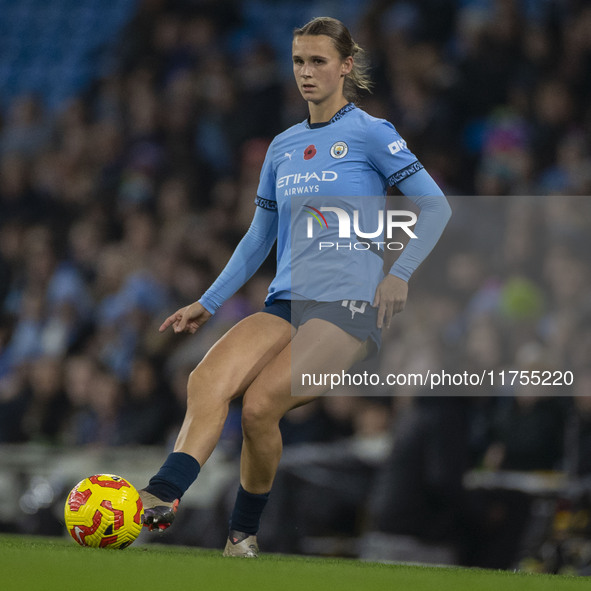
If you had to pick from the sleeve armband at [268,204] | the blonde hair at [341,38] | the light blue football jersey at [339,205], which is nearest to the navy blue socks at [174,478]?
the light blue football jersey at [339,205]

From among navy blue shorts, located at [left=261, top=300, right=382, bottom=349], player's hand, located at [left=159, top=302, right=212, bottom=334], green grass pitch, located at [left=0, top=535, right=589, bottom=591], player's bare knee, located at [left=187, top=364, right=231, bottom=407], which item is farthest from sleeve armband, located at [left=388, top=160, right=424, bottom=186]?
green grass pitch, located at [left=0, top=535, right=589, bottom=591]

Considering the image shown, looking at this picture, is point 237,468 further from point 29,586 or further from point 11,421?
point 29,586

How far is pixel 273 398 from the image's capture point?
4.09 metres

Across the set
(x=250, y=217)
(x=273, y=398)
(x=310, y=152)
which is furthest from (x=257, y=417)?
(x=250, y=217)

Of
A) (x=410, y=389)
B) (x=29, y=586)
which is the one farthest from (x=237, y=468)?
(x=29, y=586)

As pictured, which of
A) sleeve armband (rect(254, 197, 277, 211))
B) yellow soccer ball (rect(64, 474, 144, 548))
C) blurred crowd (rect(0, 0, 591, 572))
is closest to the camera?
yellow soccer ball (rect(64, 474, 144, 548))

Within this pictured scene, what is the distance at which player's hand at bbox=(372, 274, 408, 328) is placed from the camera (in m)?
4.12

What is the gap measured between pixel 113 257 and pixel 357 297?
5.93m

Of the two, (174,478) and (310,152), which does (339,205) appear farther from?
(174,478)

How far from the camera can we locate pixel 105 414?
855 cm

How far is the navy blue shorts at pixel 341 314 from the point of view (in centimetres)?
424

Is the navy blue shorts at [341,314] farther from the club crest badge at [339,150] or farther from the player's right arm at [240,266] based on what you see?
the club crest badge at [339,150]

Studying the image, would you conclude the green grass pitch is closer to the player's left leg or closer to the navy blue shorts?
the player's left leg

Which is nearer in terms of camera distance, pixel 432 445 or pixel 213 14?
pixel 432 445
